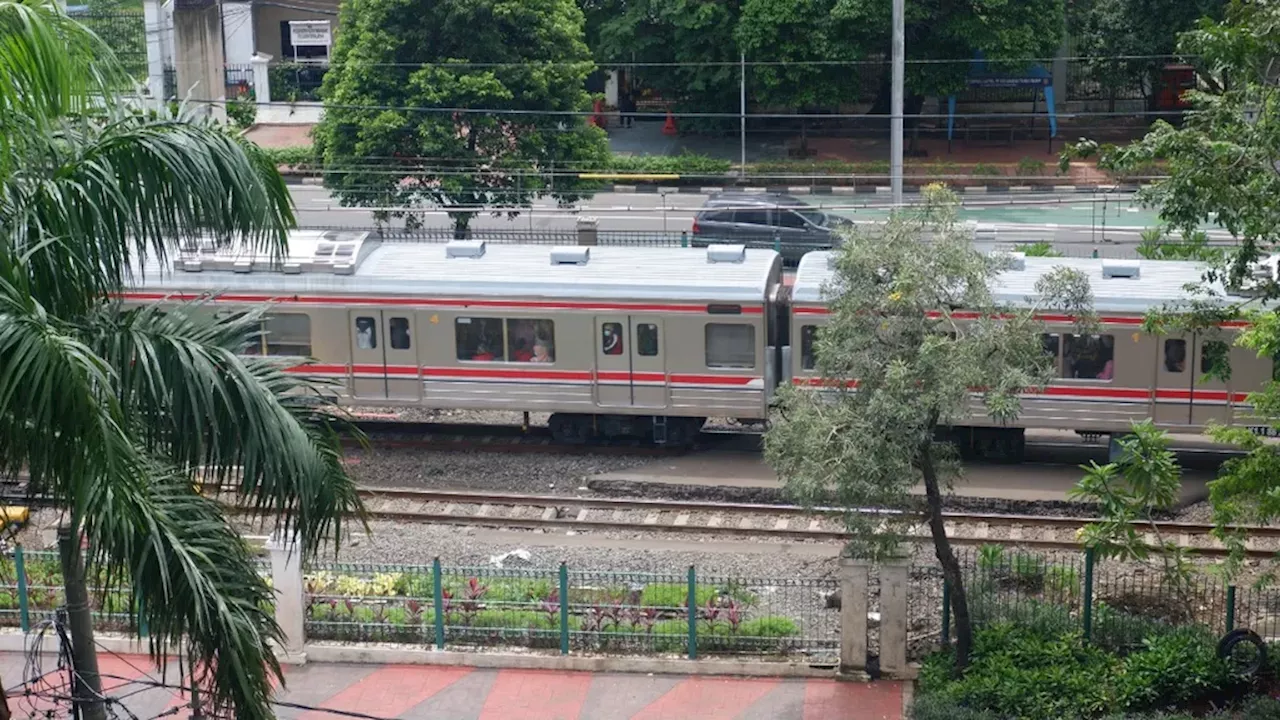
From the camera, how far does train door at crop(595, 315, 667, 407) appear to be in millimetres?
22625

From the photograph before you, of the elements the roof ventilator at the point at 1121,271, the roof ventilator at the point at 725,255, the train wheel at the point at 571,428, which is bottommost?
the train wheel at the point at 571,428

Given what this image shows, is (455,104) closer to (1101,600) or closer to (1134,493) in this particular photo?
(1101,600)

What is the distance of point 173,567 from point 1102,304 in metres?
17.1

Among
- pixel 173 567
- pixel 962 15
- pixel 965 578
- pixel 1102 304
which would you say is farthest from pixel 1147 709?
pixel 962 15

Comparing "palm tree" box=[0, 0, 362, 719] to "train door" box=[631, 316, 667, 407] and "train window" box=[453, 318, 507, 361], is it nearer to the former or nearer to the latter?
"train door" box=[631, 316, 667, 407]

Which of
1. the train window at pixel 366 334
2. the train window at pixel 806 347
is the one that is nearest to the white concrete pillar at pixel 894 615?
the train window at pixel 806 347

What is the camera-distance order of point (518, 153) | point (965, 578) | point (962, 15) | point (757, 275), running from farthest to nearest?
point (962, 15) → point (518, 153) → point (757, 275) → point (965, 578)

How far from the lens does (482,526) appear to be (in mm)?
20844

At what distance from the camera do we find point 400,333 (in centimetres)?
2333

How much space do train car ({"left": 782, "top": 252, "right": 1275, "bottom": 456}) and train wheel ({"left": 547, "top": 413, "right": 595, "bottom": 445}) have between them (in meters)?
3.58

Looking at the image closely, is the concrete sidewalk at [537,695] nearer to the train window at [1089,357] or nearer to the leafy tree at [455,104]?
the train window at [1089,357]

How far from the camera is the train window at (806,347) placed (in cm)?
2186

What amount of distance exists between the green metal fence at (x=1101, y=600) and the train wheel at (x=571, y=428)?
297 inches

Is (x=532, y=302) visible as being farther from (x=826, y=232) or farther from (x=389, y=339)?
(x=826, y=232)
